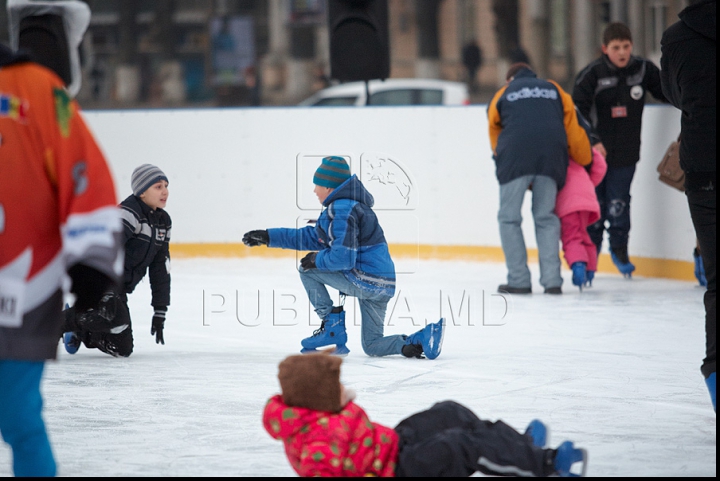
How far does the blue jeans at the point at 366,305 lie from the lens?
15.0ft

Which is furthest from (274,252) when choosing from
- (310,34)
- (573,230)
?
(310,34)

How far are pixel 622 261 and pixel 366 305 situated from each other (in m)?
→ 3.24

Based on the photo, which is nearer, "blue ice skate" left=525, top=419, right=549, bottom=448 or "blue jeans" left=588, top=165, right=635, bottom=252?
"blue ice skate" left=525, top=419, right=549, bottom=448

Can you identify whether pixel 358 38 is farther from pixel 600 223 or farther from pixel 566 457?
pixel 566 457

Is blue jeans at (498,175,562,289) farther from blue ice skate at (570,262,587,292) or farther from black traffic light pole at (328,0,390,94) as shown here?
black traffic light pole at (328,0,390,94)

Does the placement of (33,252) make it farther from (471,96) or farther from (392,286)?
(471,96)

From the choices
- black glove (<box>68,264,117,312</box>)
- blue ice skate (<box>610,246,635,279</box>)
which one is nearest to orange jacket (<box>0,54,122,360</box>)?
black glove (<box>68,264,117,312</box>)

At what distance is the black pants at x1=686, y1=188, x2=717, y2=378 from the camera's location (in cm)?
301

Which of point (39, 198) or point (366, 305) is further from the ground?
point (39, 198)

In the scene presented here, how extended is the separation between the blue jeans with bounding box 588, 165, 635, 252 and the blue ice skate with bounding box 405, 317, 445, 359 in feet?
9.67

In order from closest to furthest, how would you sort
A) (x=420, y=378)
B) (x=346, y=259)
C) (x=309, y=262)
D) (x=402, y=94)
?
(x=420, y=378)
(x=346, y=259)
(x=309, y=262)
(x=402, y=94)

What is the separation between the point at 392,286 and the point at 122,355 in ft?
4.08

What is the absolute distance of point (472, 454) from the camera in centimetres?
256

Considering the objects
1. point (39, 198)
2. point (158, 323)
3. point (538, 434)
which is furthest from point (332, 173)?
point (39, 198)
